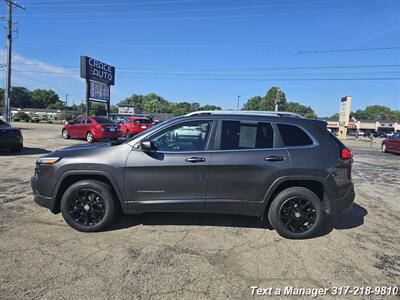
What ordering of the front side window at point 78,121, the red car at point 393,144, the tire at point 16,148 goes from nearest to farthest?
the tire at point 16,148 → the front side window at point 78,121 → the red car at point 393,144

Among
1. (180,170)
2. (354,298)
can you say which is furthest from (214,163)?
(354,298)

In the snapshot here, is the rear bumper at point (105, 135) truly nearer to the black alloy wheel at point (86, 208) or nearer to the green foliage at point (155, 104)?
the black alloy wheel at point (86, 208)

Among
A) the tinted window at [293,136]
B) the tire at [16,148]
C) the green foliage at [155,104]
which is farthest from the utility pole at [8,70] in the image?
the green foliage at [155,104]

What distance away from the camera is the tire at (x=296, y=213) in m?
4.40

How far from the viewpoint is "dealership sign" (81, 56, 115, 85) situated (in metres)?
28.1

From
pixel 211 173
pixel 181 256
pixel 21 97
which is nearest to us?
pixel 181 256

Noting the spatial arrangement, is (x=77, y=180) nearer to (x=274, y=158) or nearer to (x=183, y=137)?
(x=183, y=137)

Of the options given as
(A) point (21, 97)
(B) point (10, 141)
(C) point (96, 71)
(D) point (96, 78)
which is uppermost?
(A) point (21, 97)

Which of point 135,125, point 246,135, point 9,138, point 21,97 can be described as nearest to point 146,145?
point 246,135

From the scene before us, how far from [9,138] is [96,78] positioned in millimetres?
19775

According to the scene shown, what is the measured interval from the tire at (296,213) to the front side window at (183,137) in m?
1.36

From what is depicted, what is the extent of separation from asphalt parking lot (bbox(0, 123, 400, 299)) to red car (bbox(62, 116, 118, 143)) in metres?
12.3

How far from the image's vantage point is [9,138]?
37.6ft

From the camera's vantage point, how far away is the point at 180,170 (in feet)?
14.1
